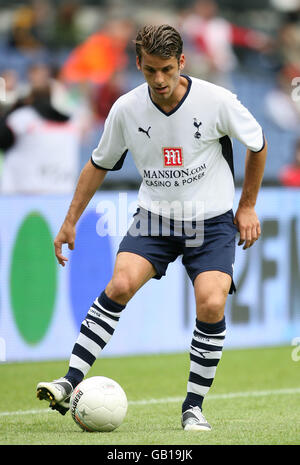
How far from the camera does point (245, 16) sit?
1766 cm

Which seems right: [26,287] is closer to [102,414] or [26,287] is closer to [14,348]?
[14,348]

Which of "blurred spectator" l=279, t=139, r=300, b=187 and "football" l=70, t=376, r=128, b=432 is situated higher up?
"blurred spectator" l=279, t=139, r=300, b=187

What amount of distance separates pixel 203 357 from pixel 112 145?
1366 millimetres

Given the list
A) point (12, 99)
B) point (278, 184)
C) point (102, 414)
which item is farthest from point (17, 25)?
point (102, 414)

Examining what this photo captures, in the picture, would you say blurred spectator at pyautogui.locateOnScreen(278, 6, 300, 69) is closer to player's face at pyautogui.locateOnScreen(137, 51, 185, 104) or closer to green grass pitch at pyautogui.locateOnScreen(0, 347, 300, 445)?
green grass pitch at pyautogui.locateOnScreen(0, 347, 300, 445)

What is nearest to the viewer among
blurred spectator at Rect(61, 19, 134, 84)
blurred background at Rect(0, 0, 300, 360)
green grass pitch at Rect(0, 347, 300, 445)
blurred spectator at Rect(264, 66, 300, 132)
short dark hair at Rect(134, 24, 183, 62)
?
green grass pitch at Rect(0, 347, 300, 445)

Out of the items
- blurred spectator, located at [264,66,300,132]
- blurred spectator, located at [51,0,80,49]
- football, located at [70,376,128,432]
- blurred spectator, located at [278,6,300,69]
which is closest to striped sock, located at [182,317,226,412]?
football, located at [70,376,128,432]

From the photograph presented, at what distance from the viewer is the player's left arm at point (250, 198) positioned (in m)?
5.93

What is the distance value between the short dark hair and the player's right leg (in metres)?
1.18

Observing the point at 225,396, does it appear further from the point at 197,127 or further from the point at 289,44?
the point at 289,44

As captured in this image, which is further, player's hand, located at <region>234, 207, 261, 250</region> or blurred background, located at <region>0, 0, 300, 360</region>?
blurred background, located at <region>0, 0, 300, 360</region>

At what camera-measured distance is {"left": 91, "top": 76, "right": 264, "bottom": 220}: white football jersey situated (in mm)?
5793

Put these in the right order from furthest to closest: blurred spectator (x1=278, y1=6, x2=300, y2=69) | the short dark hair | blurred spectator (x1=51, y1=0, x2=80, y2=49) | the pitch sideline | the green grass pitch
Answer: blurred spectator (x1=278, y1=6, x2=300, y2=69) < blurred spectator (x1=51, y1=0, x2=80, y2=49) < the pitch sideline < the short dark hair < the green grass pitch
